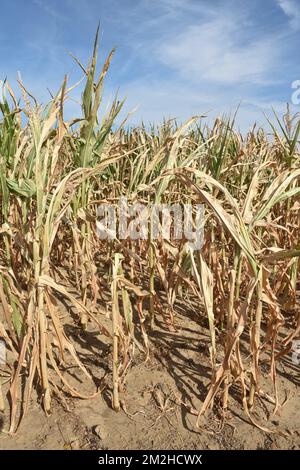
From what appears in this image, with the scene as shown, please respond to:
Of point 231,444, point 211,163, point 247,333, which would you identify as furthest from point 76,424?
point 211,163

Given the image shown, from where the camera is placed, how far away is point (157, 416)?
149 cm

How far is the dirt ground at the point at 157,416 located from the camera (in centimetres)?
138

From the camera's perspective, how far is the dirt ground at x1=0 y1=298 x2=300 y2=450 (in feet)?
4.51

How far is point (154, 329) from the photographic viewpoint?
82.3 inches

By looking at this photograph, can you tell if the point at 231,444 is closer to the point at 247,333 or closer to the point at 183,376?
the point at 183,376
